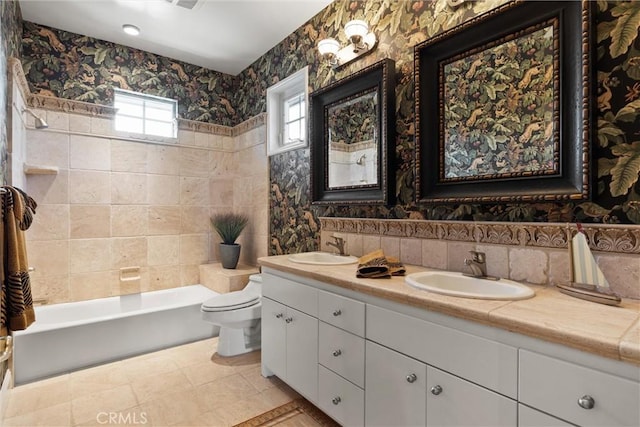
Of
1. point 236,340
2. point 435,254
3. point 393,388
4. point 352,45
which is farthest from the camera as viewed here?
point 236,340

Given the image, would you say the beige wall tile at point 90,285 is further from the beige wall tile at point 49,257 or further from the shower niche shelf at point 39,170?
the shower niche shelf at point 39,170

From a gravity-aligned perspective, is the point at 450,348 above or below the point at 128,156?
below

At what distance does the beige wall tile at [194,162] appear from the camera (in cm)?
349

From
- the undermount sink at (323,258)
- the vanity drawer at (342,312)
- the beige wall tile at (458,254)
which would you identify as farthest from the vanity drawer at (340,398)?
the beige wall tile at (458,254)

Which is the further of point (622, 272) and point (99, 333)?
point (99, 333)

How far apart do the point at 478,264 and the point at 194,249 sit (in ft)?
9.74

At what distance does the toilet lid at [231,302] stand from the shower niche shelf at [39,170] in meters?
1.72

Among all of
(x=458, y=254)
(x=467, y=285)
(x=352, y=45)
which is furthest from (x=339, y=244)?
(x=352, y=45)

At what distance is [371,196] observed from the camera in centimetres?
207

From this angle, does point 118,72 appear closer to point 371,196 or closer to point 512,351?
point 371,196

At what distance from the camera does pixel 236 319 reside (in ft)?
7.93

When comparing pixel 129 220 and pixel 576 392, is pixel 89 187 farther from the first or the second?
pixel 576 392

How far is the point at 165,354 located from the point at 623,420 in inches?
108

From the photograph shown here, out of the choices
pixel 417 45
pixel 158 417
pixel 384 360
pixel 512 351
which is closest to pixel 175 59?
pixel 417 45
